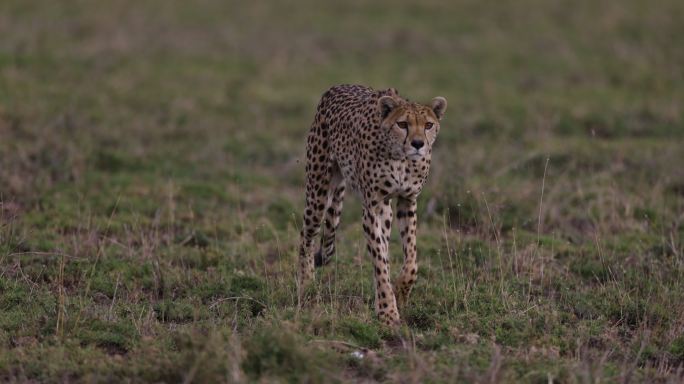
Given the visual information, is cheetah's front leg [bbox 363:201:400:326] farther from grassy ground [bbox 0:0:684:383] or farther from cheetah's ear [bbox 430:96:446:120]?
cheetah's ear [bbox 430:96:446:120]

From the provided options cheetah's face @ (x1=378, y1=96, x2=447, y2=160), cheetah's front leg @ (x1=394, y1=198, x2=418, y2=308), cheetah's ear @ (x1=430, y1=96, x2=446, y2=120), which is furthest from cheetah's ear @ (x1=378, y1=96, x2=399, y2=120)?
cheetah's front leg @ (x1=394, y1=198, x2=418, y2=308)

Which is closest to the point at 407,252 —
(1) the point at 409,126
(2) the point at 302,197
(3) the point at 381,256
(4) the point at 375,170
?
(3) the point at 381,256

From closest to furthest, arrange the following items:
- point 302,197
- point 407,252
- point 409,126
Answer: point 409,126 < point 407,252 < point 302,197

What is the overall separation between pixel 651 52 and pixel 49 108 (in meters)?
9.02

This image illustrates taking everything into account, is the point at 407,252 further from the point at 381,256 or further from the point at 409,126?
the point at 409,126

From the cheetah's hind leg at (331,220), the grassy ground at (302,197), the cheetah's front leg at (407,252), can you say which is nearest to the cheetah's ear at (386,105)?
the cheetah's front leg at (407,252)

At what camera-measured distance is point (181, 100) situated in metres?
13.0

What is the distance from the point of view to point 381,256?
6488 mm

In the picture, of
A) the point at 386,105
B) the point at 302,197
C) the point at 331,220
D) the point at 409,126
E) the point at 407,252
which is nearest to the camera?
the point at 409,126

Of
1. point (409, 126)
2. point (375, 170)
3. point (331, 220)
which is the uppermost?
point (409, 126)

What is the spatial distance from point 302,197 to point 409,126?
12.1 feet

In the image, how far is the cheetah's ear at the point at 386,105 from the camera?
20.9ft

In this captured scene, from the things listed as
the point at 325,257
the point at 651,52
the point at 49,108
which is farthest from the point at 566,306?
the point at 651,52

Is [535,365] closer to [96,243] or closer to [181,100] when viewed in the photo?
[96,243]
